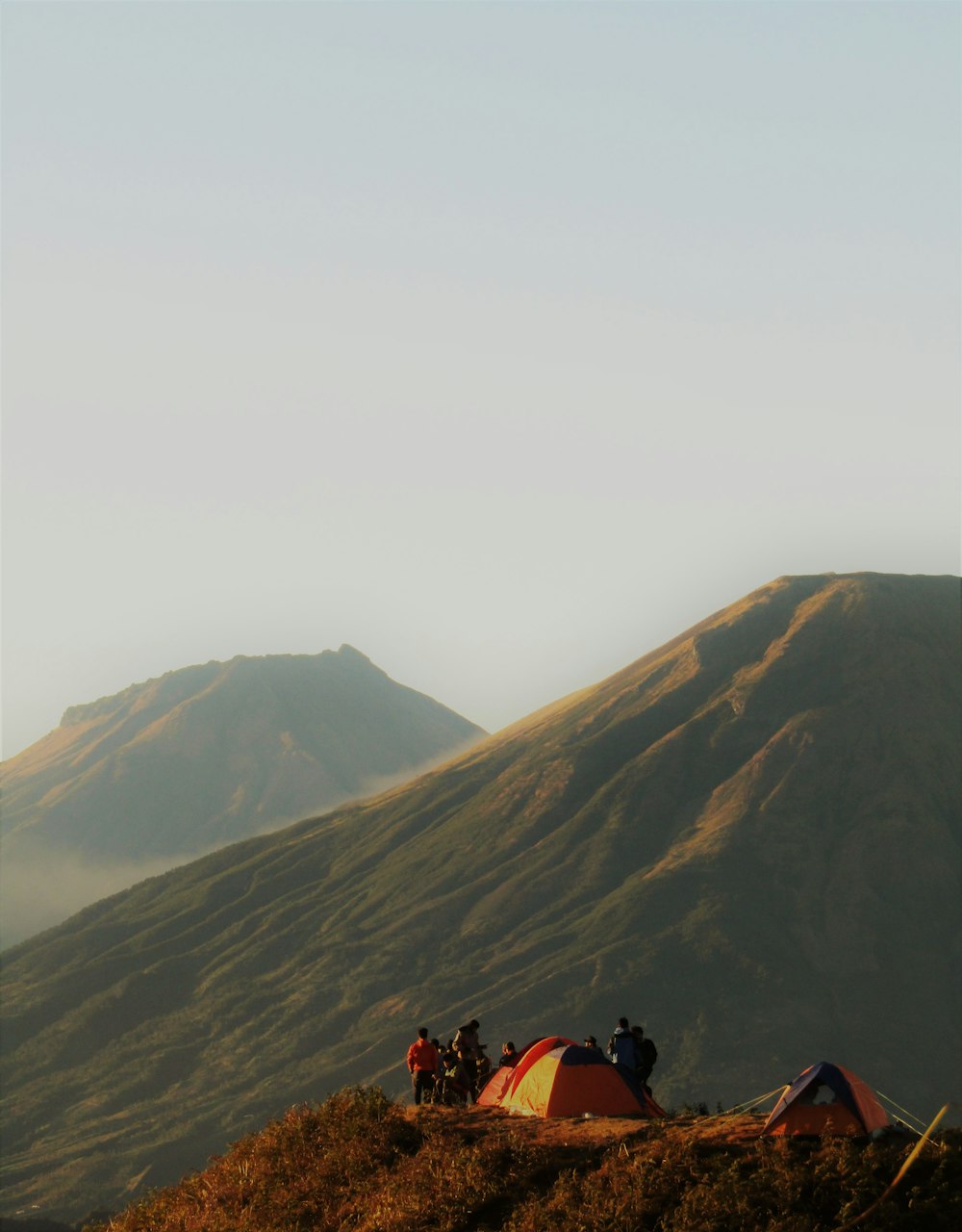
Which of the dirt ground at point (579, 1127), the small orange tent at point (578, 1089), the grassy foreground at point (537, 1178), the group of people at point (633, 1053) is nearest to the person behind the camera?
the grassy foreground at point (537, 1178)

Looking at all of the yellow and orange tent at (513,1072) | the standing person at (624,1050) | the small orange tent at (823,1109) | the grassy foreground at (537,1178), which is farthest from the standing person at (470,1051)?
the small orange tent at (823,1109)

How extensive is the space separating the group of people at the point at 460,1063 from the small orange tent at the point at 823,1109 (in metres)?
6.72

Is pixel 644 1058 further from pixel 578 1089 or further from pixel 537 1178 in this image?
pixel 537 1178

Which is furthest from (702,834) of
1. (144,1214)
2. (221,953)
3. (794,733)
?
(144,1214)

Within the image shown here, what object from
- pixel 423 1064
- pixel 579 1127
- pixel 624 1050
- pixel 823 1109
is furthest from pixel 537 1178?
pixel 423 1064

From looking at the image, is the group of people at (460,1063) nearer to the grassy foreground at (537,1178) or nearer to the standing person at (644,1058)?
the standing person at (644,1058)

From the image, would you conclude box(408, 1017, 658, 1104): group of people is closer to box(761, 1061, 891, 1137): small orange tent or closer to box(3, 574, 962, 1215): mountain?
box(761, 1061, 891, 1137): small orange tent

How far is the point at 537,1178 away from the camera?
2670 cm

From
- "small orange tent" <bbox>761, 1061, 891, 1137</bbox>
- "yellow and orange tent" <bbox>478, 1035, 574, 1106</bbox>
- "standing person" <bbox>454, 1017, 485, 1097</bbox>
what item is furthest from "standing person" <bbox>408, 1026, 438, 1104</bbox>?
"small orange tent" <bbox>761, 1061, 891, 1137</bbox>

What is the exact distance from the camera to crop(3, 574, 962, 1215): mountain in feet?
429

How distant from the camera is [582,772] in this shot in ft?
576

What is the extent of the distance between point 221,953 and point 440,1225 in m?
149

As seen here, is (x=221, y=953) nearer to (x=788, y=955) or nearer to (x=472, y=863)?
(x=472, y=863)

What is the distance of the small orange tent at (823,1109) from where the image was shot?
26.2 meters
